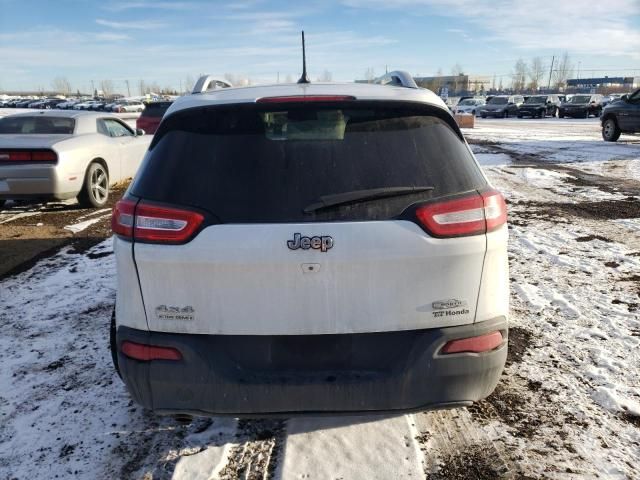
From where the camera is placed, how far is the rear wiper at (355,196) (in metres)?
2.11

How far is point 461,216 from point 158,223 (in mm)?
1300

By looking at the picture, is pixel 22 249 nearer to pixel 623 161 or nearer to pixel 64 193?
pixel 64 193

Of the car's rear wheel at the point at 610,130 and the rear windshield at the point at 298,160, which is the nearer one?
the rear windshield at the point at 298,160

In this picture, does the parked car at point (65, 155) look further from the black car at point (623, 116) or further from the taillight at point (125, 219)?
the black car at point (623, 116)

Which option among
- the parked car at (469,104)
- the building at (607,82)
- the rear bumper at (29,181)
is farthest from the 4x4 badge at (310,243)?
the building at (607,82)

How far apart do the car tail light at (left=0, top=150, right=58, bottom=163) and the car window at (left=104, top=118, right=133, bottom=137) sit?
2027 mm

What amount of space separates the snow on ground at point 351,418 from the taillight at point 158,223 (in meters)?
1.17

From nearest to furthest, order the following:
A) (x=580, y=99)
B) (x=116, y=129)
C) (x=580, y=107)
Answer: (x=116, y=129)
(x=580, y=107)
(x=580, y=99)

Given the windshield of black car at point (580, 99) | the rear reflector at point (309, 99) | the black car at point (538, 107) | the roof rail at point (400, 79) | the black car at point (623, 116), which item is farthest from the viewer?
the black car at point (538, 107)

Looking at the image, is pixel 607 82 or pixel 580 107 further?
pixel 607 82

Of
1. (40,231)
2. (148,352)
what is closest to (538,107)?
(40,231)

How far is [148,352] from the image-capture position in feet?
7.22

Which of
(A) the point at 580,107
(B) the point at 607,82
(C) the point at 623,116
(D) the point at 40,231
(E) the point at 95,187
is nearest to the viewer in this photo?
(D) the point at 40,231

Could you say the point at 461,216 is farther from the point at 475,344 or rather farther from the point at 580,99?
the point at 580,99
